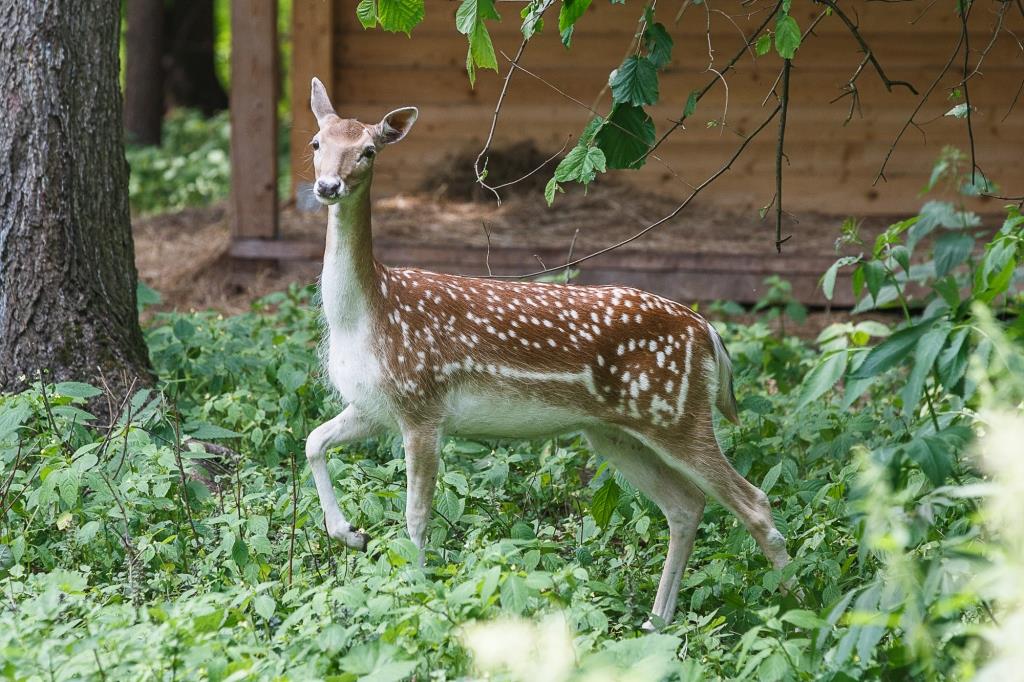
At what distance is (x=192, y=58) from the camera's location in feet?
69.2

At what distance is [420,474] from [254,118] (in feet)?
19.0

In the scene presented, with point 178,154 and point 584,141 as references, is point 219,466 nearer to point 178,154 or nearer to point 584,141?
point 584,141

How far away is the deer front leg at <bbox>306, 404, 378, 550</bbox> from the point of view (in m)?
4.45

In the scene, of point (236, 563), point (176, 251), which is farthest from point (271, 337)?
point (176, 251)

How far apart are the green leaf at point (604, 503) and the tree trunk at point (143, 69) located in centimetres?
1416

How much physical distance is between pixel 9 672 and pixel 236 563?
3.57 ft

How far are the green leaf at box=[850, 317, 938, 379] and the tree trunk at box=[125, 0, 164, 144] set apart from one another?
15.8 meters

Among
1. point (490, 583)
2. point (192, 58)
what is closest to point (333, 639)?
point (490, 583)

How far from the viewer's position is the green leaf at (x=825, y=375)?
3.52 metres

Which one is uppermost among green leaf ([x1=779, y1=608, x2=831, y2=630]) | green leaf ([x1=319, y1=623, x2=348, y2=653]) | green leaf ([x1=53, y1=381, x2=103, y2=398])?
green leaf ([x1=53, y1=381, x2=103, y2=398])

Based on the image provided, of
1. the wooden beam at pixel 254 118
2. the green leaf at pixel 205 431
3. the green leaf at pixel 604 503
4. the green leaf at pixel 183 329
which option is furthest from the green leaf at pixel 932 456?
the wooden beam at pixel 254 118

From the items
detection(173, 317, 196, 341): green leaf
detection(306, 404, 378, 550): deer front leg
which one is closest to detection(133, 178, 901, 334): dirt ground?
detection(173, 317, 196, 341): green leaf

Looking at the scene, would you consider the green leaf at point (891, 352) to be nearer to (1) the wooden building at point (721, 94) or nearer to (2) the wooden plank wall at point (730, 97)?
(1) the wooden building at point (721, 94)

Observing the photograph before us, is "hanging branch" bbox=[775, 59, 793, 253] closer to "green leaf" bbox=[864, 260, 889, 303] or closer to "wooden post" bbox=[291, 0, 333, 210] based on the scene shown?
"green leaf" bbox=[864, 260, 889, 303]
